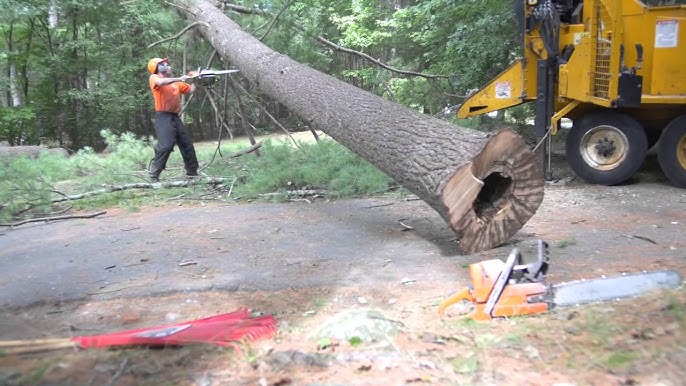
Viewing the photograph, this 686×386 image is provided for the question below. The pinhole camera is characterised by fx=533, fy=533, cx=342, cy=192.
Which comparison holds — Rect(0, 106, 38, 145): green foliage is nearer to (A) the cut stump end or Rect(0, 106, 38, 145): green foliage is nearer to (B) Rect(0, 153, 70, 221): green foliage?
(B) Rect(0, 153, 70, 221): green foliage

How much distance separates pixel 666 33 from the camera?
21.9 ft

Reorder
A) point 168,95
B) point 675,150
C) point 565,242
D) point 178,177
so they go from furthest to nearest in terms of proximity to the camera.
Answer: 1. point 178,177
2. point 168,95
3. point 675,150
4. point 565,242

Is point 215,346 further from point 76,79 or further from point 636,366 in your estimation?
A: point 76,79

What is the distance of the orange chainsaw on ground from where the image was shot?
326cm

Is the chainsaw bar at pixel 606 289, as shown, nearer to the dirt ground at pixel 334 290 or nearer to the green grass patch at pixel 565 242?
the dirt ground at pixel 334 290

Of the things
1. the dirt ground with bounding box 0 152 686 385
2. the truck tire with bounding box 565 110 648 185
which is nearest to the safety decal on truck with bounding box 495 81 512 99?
the truck tire with bounding box 565 110 648 185

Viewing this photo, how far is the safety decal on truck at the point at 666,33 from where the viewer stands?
6629mm

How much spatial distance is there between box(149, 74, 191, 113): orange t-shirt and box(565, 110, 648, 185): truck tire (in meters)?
6.21

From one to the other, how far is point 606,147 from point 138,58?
16744mm

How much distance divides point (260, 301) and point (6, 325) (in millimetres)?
1765

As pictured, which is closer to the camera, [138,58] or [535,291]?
[535,291]

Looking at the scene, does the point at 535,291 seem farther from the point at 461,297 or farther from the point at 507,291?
the point at 461,297

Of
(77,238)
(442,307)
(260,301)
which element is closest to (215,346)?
(260,301)

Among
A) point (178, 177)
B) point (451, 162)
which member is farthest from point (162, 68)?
point (451, 162)
